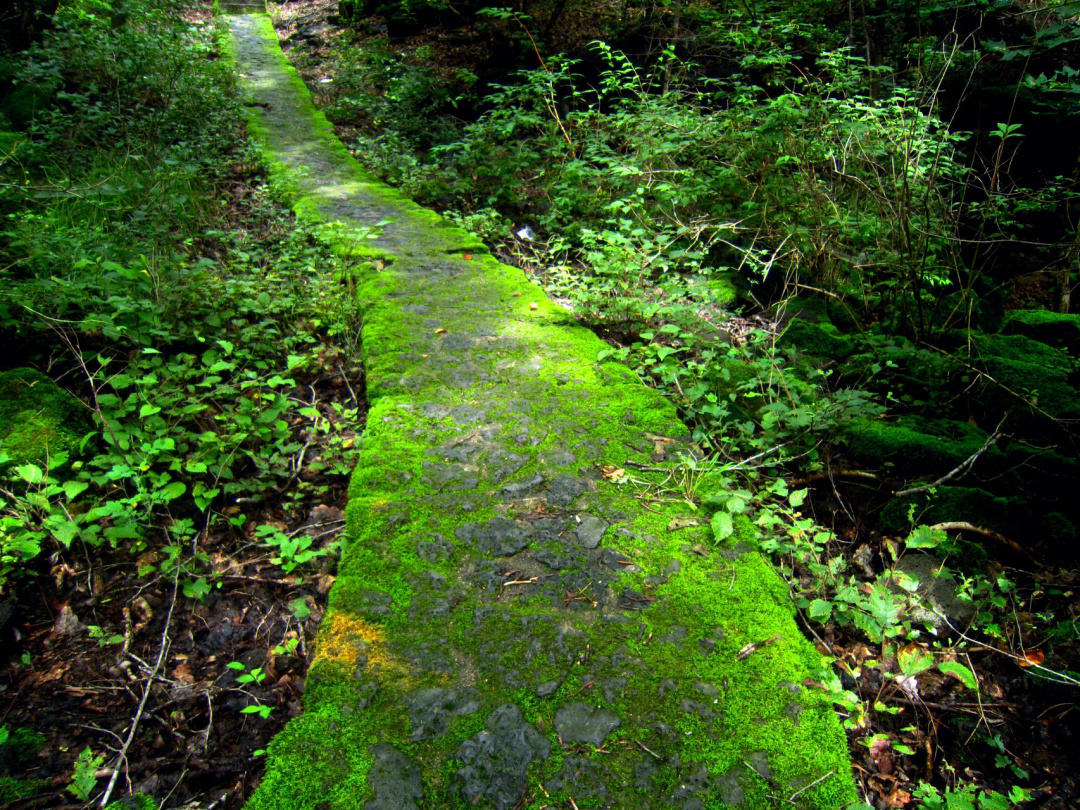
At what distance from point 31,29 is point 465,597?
9.80 meters

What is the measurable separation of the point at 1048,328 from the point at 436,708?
432 cm

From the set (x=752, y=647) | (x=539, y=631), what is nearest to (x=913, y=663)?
(x=752, y=647)

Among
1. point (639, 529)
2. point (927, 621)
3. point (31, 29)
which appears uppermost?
point (31, 29)

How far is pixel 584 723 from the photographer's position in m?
1.75

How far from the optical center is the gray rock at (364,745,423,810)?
155 cm

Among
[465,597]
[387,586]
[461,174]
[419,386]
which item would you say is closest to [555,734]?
[465,597]

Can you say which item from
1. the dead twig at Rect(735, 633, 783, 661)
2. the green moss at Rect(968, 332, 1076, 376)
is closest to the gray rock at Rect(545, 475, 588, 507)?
the dead twig at Rect(735, 633, 783, 661)

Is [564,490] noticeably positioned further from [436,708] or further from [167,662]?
[167,662]

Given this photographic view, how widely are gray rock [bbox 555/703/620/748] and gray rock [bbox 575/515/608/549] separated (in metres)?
0.70

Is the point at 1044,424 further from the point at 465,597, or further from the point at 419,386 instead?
the point at 419,386

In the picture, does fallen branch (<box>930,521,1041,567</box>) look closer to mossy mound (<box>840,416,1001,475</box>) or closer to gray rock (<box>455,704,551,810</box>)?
mossy mound (<box>840,416,1001,475</box>)

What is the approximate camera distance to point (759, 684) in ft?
6.15

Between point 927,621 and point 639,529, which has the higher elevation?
Result: point 639,529

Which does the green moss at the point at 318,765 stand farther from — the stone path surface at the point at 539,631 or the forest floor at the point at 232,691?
the forest floor at the point at 232,691
